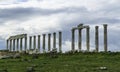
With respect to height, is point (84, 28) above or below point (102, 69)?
above

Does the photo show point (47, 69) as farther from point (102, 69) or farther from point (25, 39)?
point (25, 39)

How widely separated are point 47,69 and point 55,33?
43.0 meters

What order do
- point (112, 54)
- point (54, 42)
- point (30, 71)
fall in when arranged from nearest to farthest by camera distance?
point (30, 71) → point (112, 54) → point (54, 42)

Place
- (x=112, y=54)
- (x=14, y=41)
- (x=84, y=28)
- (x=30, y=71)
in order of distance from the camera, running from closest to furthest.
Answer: (x=30, y=71)
(x=112, y=54)
(x=84, y=28)
(x=14, y=41)

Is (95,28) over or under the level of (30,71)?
over

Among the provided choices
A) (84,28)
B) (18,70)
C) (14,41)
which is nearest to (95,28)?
(84,28)

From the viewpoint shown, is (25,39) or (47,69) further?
(25,39)

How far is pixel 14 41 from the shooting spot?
9562 centimetres

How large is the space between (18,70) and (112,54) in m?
15.6

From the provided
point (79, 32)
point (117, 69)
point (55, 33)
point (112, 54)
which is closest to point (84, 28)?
point (79, 32)

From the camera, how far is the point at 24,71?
30953 millimetres

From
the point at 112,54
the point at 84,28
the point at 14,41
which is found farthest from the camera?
the point at 14,41

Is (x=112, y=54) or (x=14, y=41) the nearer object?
(x=112, y=54)

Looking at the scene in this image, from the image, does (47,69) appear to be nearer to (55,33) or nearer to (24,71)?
(24,71)
